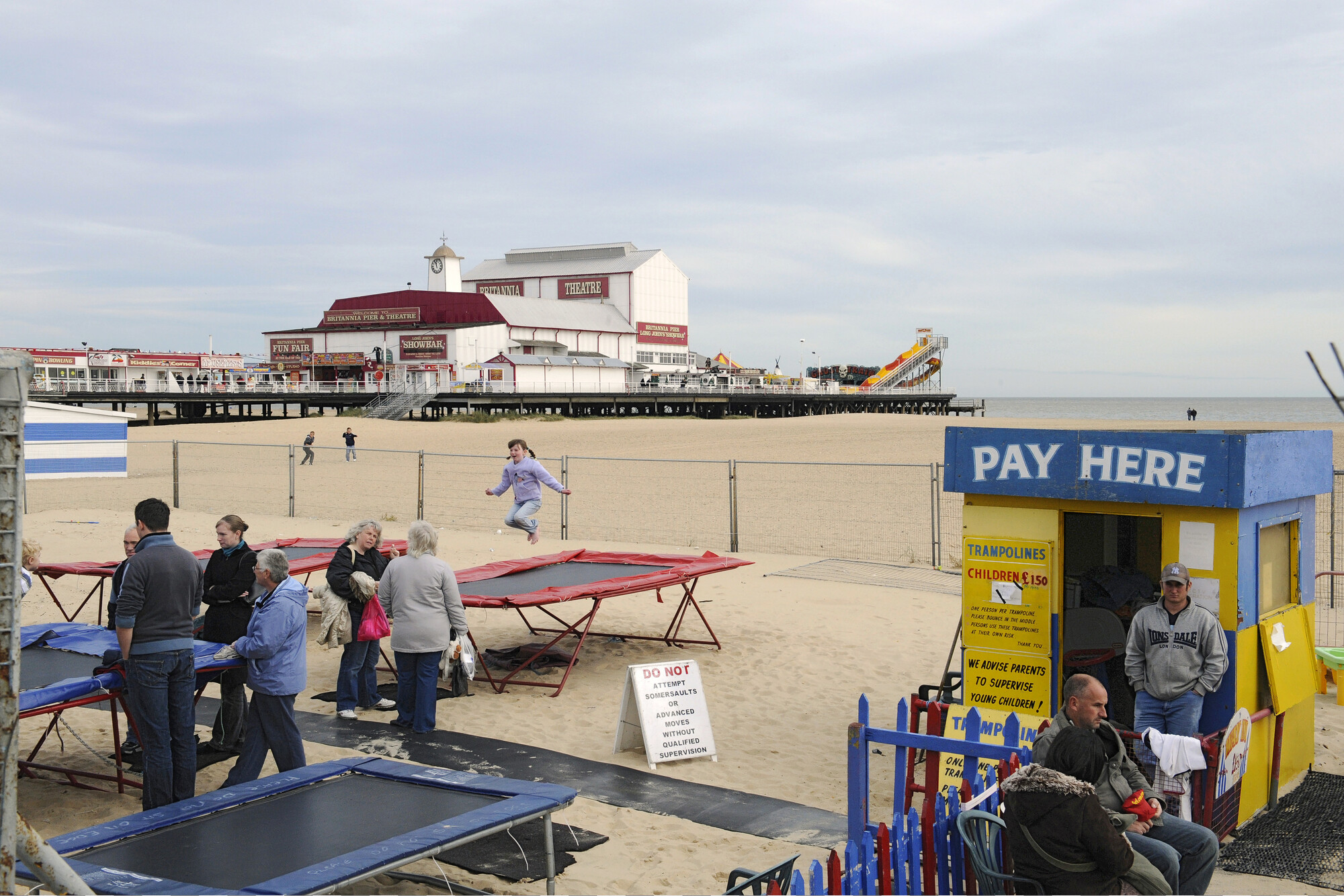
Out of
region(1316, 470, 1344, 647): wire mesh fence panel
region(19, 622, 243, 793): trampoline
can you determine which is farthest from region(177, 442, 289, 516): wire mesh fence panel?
region(1316, 470, 1344, 647): wire mesh fence panel

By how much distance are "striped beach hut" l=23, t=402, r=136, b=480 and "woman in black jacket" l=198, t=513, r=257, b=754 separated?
2424 centimetres

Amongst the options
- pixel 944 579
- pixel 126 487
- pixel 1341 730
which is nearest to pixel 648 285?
pixel 126 487

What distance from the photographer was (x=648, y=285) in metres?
84.0

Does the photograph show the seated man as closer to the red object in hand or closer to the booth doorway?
the red object in hand

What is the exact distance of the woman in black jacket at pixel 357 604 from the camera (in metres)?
8.35

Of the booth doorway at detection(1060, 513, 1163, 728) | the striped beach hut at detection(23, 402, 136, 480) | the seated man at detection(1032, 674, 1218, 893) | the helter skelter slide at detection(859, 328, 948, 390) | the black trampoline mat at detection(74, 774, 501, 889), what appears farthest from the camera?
the helter skelter slide at detection(859, 328, 948, 390)

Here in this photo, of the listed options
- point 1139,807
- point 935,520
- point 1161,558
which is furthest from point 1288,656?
point 935,520

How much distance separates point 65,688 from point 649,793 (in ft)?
11.7

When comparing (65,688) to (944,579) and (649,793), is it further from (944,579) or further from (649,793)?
(944,579)

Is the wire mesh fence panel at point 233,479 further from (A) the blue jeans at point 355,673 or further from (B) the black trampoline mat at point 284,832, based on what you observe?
(B) the black trampoline mat at point 284,832

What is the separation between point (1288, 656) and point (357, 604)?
6.69 m

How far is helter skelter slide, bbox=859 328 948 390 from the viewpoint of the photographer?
323 ft

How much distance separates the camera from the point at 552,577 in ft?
34.4

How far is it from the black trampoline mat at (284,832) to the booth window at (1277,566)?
489cm
